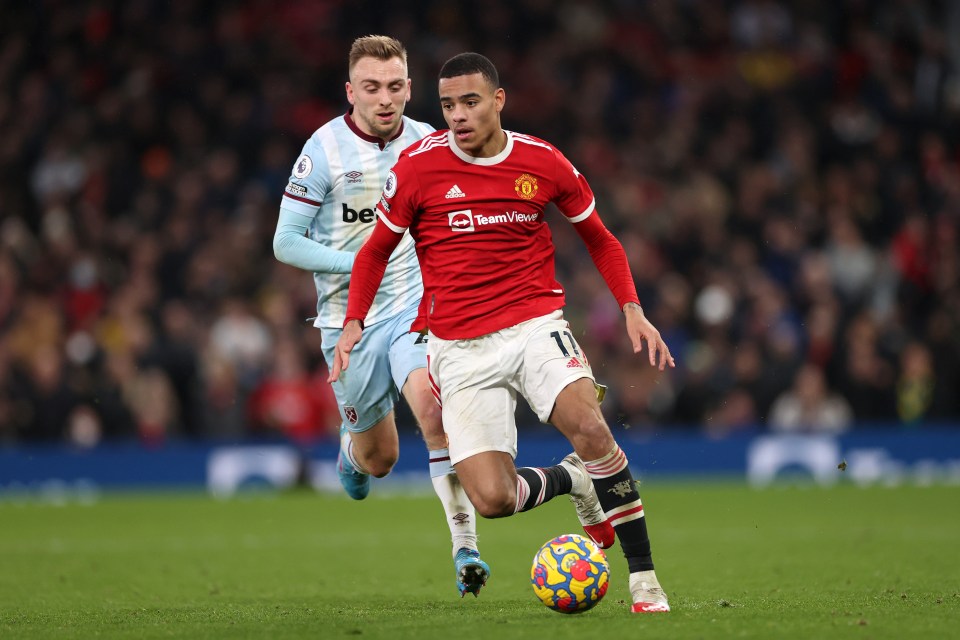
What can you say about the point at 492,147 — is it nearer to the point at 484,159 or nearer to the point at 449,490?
the point at 484,159

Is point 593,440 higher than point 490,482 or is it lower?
higher

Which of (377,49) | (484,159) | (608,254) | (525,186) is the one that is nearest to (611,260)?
(608,254)

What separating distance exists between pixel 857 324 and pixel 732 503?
130 inches

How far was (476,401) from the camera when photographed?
22.4 feet

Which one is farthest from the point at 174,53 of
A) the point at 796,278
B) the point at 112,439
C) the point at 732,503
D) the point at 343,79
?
the point at 732,503

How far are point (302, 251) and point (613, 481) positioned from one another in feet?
7.56

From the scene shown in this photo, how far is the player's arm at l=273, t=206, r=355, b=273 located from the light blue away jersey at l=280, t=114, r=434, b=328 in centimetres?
5

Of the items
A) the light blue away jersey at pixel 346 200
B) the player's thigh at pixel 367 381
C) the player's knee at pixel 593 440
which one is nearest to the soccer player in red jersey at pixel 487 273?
the player's knee at pixel 593 440

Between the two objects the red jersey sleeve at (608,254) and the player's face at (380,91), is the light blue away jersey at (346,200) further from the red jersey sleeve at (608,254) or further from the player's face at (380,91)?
the red jersey sleeve at (608,254)

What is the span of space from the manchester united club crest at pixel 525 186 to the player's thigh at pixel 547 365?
0.61 metres

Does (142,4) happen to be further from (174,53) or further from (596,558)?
(596,558)

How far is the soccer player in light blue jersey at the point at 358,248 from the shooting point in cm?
773

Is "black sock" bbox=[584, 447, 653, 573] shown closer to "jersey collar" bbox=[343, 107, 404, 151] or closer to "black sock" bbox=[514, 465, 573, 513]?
"black sock" bbox=[514, 465, 573, 513]

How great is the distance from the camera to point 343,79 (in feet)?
65.0
